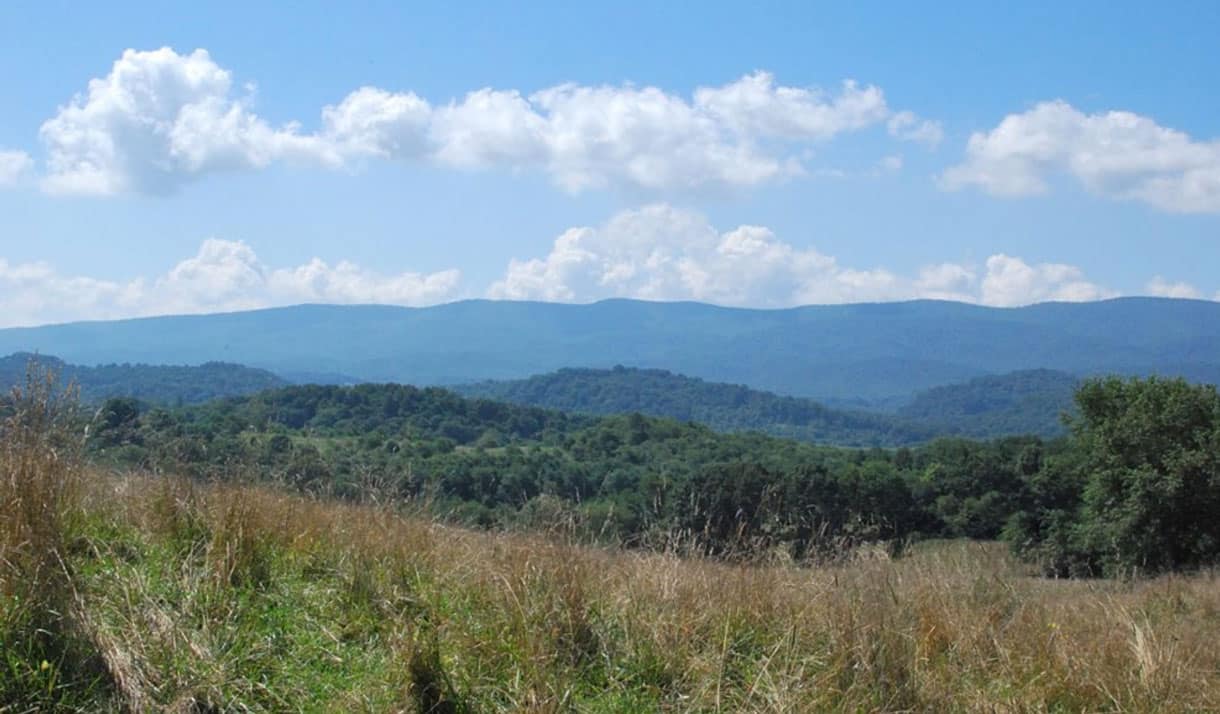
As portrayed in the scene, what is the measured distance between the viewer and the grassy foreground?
4.11 meters

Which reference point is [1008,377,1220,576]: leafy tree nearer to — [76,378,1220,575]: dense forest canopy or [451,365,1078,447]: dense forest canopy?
[76,378,1220,575]: dense forest canopy

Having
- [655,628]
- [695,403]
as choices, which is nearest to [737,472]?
[655,628]

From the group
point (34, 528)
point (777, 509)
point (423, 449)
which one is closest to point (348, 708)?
point (34, 528)

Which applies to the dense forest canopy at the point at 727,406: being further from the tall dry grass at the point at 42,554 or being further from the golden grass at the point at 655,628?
the tall dry grass at the point at 42,554

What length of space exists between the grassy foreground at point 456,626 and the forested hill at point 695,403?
15451 centimetres

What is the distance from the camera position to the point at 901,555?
711 cm

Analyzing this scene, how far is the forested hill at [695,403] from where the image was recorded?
545 feet

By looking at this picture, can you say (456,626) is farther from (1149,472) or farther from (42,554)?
(1149,472)

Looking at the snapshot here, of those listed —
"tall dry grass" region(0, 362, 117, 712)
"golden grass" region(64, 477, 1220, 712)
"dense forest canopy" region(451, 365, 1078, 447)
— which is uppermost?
"tall dry grass" region(0, 362, 117, 712)

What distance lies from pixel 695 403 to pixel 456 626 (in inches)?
6899

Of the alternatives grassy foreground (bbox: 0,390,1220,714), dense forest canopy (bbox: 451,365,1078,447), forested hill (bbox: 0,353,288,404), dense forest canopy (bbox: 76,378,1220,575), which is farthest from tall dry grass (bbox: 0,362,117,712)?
dense forest canopy (bbox: 451,365,1078,447)

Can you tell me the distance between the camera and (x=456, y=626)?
15.9 ft

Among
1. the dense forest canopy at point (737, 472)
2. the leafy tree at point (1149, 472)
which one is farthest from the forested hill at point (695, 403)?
the leafy tree at point (1149, 472)

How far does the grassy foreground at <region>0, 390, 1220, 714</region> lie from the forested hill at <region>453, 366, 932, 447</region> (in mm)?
154507
